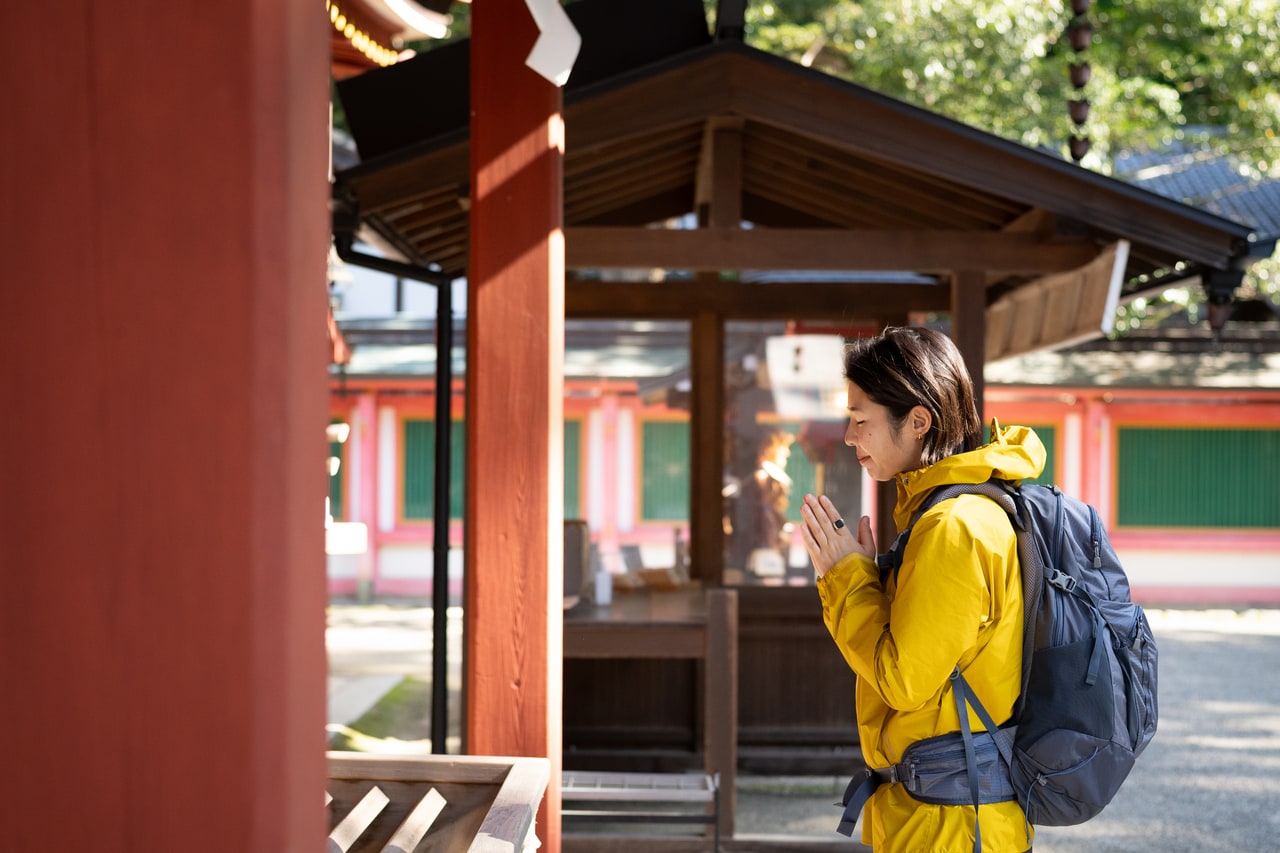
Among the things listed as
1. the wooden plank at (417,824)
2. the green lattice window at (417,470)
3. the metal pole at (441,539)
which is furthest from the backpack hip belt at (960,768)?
the green lattice window at (417,470)

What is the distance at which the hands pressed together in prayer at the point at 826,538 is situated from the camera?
6.47 feet

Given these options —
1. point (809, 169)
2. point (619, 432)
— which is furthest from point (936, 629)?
point (619, 432)

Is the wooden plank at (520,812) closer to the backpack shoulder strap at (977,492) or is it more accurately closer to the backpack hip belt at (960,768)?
the backpack hip belt at (960,768)

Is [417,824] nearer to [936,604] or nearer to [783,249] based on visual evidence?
[936,604]

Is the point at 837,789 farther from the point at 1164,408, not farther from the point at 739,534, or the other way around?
the point at 1164,408

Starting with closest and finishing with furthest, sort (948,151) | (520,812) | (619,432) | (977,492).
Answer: (977,492), (520,812), (948,151), (619,432)

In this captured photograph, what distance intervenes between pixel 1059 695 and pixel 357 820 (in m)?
1.30

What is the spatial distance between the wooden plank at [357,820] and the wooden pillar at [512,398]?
24 cm

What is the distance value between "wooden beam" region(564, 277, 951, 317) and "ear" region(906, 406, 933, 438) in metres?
4.41

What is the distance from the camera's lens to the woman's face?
200cm

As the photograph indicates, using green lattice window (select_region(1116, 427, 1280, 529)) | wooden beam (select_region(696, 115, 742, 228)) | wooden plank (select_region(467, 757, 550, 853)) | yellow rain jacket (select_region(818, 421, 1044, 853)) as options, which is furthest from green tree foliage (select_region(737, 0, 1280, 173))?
yellow rain jacket (select_region(818, 421, 1044, 853))

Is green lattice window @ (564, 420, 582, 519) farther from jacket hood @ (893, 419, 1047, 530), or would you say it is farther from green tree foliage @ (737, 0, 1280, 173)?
jacket hood @ (893, 419, 1047, 530)

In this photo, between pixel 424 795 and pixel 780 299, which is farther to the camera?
pixel 780 299

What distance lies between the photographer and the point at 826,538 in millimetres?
1984
